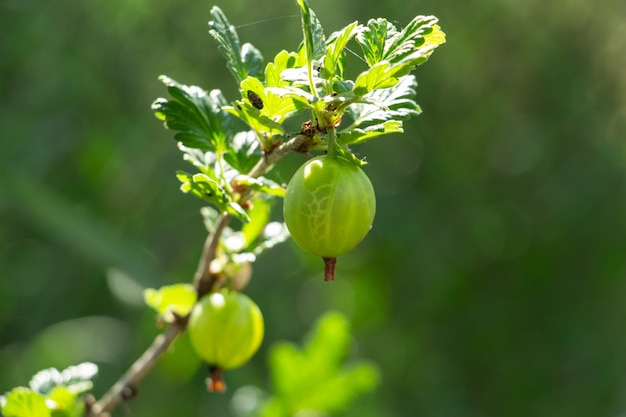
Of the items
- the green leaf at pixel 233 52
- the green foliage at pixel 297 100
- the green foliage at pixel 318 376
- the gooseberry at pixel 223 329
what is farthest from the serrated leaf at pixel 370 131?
the green foliage at pixel 318 376

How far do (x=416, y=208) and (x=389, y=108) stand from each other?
1925mm

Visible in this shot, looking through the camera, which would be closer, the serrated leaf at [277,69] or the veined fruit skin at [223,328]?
the serrated leaf at [277,69]

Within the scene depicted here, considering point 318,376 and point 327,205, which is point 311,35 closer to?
point 327,205

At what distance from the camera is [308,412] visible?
4.16ft

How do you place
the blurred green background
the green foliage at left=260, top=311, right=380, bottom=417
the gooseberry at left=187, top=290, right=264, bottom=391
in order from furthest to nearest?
the blurred green background
the green foliage at left=260, top=311, right=380, bottom=417
the gooseberry at left=187, top=290, right=264, bottom=391

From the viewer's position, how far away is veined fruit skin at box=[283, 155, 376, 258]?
1.99ft

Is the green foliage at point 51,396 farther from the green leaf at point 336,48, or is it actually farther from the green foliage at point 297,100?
the green leaf at point 336,48

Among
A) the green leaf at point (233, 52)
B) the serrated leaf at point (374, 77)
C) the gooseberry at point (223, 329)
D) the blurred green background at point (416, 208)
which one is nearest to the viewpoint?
the serrated leaf at point (374, 77)

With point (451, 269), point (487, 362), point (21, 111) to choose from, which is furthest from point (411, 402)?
point (21, 111)

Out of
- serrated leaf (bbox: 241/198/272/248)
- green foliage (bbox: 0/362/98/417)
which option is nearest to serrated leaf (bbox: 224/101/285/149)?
serrated leaf (bbox: 241/198/272/248)

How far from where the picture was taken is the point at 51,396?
2.37 feet

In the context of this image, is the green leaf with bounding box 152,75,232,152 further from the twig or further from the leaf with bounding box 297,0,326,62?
A: the leaf with bounding box 297,0,326,62

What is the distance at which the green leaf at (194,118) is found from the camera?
2.27 ft

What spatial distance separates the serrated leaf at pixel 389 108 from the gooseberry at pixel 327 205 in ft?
0.11
